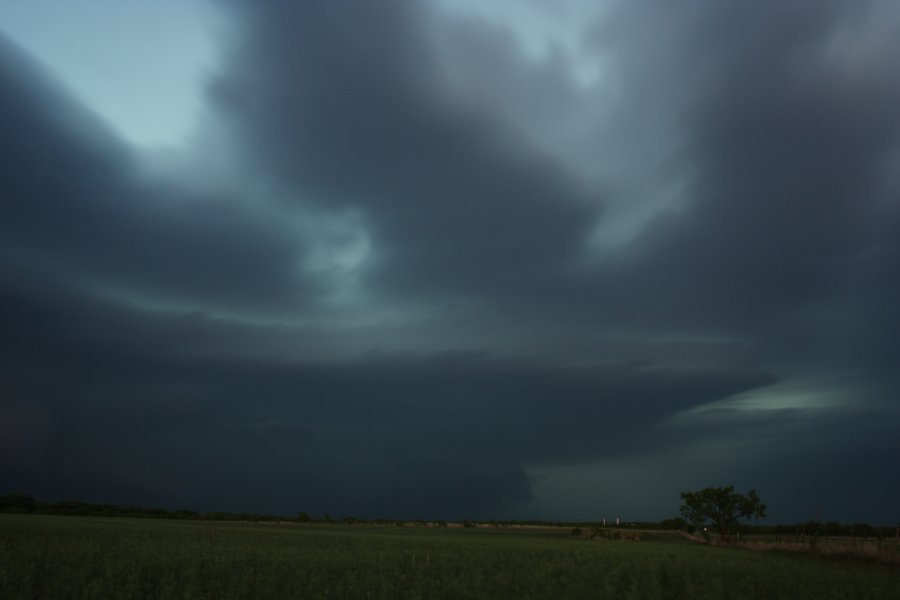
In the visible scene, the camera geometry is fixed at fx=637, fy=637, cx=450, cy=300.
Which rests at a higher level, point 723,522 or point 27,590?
point 723,522

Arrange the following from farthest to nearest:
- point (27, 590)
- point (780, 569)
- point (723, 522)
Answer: point (723, 522) < point (780, 569) < point (27, 590)

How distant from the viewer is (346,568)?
3897 centimetres

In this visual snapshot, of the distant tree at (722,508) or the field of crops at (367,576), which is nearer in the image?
the field of crops at (367,576)

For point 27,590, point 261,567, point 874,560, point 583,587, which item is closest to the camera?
point 27,590

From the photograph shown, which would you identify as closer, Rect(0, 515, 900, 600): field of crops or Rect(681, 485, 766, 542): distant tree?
Rect(0, 515, 900, 600): field of crops

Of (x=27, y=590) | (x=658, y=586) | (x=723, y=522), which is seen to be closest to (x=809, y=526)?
(x=723, y=522)

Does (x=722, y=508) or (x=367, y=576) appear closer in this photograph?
(x=367, y=576)

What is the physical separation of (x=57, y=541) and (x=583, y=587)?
125 feet

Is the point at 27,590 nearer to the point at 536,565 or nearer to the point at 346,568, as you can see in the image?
the point at 346,568

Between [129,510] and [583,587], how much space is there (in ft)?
640

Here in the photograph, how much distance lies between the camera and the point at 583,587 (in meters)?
33.6

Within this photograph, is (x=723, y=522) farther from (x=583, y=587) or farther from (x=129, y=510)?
(x=129, y=510)

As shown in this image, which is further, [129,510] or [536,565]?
[129,510]

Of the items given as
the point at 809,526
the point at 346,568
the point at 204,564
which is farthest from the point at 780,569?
the point at 809,526
